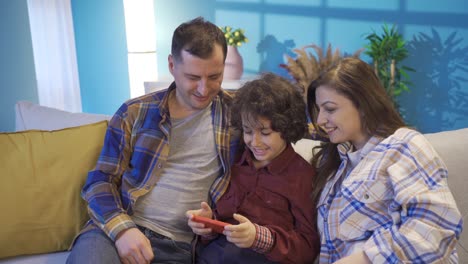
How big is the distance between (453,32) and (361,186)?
231 cm

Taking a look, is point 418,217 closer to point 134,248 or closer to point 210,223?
point 210,223

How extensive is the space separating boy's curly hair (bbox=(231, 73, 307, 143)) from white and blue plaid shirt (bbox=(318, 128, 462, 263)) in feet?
0.52

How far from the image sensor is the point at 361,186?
4.00 feet

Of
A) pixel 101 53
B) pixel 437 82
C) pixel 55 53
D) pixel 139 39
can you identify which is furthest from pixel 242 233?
pixel 101 53

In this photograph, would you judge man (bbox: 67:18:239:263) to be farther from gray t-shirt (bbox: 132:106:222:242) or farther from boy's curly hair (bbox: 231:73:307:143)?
boy's curly hair (bbox: 231:73:307:143)

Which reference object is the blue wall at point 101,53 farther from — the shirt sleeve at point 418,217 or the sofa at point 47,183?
the shirt sleeve at point 418,217

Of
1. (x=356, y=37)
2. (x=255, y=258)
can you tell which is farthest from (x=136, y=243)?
(x=356, y=37)

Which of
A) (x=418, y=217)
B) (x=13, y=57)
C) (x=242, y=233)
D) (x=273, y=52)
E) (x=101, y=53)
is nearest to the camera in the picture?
(x=418, y=217)

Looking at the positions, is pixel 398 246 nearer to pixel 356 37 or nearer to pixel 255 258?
pixel 255 258

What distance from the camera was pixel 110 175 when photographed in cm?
156

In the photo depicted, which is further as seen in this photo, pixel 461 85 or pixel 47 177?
pixel 461 85

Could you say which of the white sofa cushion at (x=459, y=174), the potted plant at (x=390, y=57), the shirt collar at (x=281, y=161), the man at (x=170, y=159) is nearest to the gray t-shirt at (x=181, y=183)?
the man at (x=170, y=159)

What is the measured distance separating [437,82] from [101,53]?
2.88 m

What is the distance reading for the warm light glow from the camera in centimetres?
408
